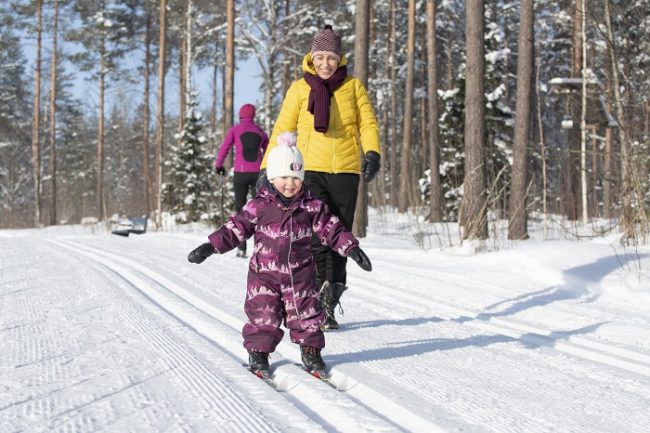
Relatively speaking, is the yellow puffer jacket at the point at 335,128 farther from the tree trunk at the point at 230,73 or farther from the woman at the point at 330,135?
the tree trunk at the point at 230,73

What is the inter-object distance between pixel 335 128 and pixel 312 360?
A: 1.74m

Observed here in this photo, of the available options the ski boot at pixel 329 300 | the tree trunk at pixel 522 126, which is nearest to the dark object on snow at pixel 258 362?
the ski boot at pixel 329 300

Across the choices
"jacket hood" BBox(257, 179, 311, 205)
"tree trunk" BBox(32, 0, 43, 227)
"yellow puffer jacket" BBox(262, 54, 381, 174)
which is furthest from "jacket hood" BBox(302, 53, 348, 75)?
"tree trunk" BBox(32, 0, 43, 227)

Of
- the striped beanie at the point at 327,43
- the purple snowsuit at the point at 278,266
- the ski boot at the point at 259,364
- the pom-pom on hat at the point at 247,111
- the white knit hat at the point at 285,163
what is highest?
the pom-pom on hat at the point at 247,111

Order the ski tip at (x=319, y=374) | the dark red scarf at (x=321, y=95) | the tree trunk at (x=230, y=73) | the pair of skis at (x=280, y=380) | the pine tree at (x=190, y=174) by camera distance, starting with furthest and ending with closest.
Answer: the pine tree at (x=190, y=174)
the tree trunk at (x=230, y=73)
the dark red scarf at (x=321, y=95)
the ski tip at (x=319, y=374)
the pair of skis at (x=280, y=380)

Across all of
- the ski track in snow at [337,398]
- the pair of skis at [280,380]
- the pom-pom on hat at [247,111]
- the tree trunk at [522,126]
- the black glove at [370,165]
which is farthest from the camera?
the tree trunk at [522,126]

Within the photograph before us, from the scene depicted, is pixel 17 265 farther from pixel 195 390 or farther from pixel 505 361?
pixel 505 361

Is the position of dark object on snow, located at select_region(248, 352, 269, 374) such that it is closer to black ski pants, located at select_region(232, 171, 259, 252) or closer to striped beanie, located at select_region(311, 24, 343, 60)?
striped beanie, located at select_region(311, 24, 343, 60)

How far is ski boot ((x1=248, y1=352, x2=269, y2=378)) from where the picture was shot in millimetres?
2732

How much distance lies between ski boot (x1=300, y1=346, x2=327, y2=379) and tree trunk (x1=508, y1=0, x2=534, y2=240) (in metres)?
8.69

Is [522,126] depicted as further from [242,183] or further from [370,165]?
[370,165]

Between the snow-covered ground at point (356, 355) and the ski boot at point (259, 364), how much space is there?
0.06 metres

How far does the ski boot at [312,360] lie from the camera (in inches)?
109

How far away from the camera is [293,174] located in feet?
9.81
